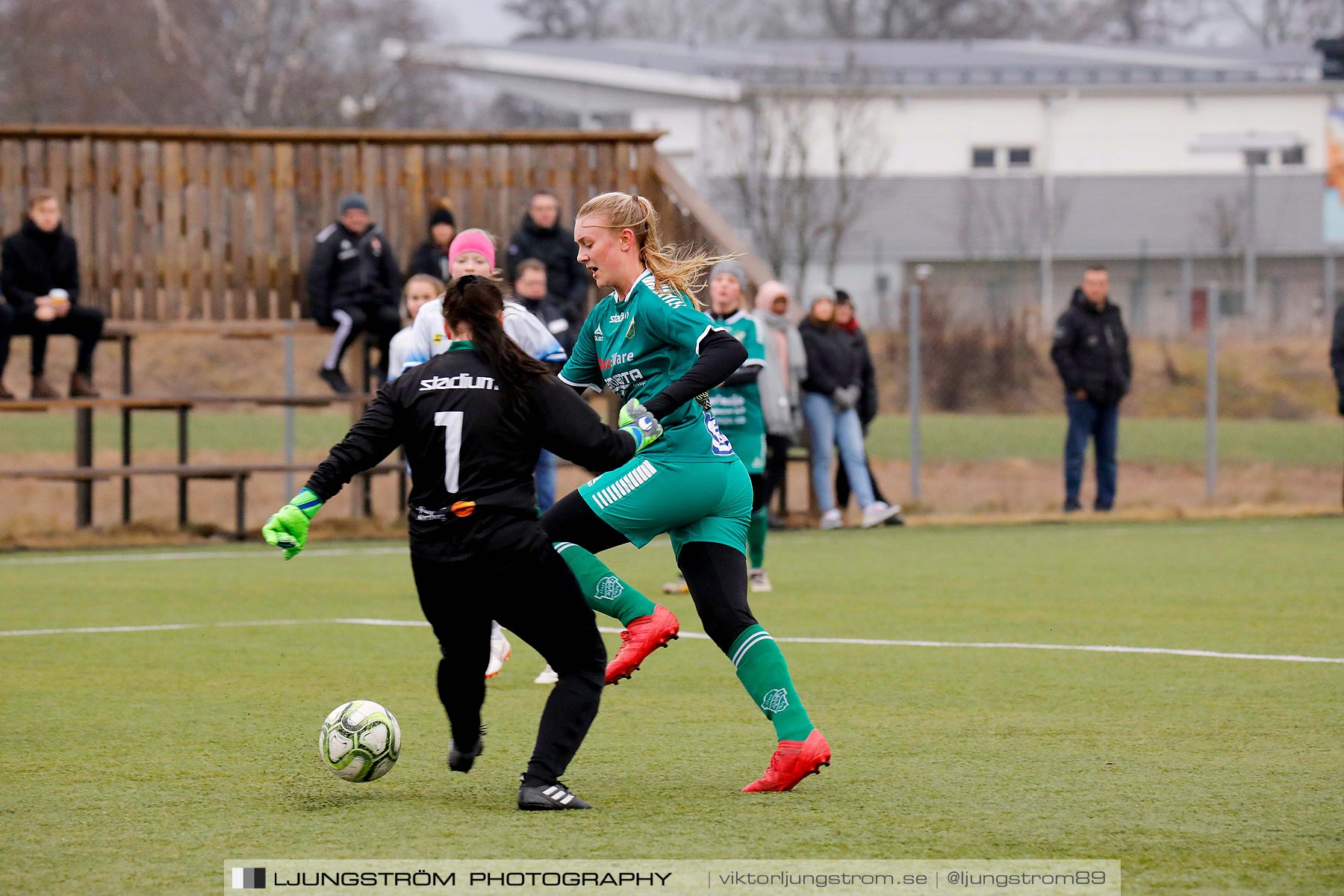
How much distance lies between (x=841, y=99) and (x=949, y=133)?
598 centimetres

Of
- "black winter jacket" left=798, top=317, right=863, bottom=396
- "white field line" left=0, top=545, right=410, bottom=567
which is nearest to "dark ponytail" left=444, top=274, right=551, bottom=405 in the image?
"white field line" left=0, top=545, right=410, bottom=567

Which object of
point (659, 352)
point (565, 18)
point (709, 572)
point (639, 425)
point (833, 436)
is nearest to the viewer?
point (639, 425)

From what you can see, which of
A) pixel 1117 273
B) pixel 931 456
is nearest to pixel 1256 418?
pixel 931 456

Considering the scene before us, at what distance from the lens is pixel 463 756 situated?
5.62 metres

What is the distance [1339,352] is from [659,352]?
12.5 meters

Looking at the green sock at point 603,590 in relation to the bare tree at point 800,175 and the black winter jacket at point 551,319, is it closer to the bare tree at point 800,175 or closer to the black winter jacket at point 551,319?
the black winter jacket at point 551,319

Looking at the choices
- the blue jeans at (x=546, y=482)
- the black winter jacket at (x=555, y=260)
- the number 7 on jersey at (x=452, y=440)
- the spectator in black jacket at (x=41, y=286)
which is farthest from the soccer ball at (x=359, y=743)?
the spectator in black jacket at (x=41, y=286)

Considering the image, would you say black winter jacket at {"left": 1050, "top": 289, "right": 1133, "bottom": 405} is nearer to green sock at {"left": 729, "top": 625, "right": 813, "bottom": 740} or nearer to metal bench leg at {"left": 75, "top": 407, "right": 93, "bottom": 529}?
metal bench leg at {"left": 75, "top": 407, "right": 93, "bottom": 529}

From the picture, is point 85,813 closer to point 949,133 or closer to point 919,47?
point 949,133

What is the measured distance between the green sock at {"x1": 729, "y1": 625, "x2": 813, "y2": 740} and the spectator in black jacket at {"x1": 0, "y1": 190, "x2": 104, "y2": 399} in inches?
426

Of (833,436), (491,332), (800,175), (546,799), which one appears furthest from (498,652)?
(800,175)

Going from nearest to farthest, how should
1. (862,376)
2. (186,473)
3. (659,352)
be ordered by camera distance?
1. (659,352)
2. (186,473)
3. (862,376)

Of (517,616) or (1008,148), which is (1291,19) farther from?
(517,616)

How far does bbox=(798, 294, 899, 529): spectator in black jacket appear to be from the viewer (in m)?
15.9
